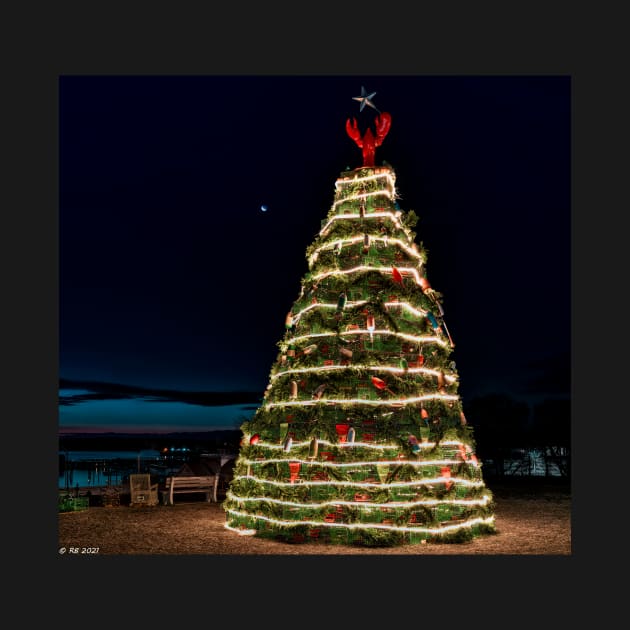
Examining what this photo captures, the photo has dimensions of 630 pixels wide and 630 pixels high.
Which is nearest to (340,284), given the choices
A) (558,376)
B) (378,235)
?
(378,235)

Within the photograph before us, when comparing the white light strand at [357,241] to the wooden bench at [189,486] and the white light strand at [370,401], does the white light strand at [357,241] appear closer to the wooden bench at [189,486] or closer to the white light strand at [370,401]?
the white light strand at [370,401]

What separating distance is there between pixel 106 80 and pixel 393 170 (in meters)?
6.39

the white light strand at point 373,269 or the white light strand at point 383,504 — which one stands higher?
the white light strand at point 373,269

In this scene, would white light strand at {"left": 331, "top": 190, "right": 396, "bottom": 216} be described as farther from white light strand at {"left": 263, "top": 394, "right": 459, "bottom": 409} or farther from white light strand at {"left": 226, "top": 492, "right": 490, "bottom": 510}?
white light strand at {"left": 226, "top": 492, "right": 490, "bottom": 510}

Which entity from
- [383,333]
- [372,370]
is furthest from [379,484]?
[383,333]

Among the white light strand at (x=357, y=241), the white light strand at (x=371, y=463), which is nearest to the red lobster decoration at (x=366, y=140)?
the white light strand at (x=357, y=241)

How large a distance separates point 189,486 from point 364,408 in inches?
287

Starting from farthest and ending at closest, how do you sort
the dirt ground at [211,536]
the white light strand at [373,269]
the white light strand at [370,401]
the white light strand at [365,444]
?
1. the white light strand at [373,269]
2. the white light strand at [370,401]
3. the white light strand at [365,444]
4. the dirt ground at [211,536]

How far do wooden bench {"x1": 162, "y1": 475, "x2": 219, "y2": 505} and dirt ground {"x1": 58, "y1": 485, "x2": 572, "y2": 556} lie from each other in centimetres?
42

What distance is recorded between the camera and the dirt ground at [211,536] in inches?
438

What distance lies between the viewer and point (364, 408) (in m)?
11.9

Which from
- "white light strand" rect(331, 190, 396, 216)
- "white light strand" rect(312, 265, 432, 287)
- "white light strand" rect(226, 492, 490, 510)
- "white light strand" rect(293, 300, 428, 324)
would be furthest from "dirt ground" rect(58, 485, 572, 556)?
"white light strand" rect(331, 190, 396, 216)

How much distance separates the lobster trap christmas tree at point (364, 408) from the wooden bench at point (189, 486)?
399cm

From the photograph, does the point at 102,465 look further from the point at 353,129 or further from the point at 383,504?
the point at 353,129
